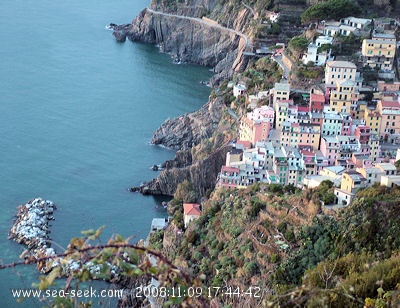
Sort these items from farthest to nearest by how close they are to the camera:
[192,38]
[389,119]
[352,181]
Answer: [192,38] → [389,119] → [352,181]

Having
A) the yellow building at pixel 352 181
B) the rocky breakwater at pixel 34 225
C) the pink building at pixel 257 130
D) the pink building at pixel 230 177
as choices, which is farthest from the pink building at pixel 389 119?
the rocky breakwater at pixel 34 225

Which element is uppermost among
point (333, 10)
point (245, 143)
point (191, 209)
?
point (333, 10)

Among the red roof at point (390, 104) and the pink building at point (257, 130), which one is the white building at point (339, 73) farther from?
the pink building at point (257, 130)

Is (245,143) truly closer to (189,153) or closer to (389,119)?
(189,153)

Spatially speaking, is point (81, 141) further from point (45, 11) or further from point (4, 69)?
point (45, 11)

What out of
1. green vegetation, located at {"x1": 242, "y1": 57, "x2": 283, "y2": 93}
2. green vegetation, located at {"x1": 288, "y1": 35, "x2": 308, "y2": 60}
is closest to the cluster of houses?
green vegetation, located at {"x1": 288, "y1": 35, "x2": 308, "y2": 60}

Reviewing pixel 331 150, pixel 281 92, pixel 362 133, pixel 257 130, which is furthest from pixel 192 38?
pixel 331 150
